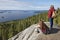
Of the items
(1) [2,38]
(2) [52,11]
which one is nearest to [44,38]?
(2) [52,11]

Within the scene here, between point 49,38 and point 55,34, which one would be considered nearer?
point 49,38

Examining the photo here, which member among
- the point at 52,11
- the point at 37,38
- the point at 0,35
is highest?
the point at 52,11

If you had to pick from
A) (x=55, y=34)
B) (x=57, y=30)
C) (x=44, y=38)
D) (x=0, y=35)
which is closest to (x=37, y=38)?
(x=44, y=38)

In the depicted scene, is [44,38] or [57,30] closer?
[44,38]

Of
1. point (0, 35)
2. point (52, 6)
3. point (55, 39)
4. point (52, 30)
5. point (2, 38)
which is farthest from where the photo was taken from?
point (0, 35)

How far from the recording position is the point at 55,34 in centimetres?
1658

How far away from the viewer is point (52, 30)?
58.2ft

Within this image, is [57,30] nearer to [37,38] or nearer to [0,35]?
[37,38]

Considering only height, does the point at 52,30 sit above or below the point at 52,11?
below

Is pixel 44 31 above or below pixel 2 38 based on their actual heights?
above

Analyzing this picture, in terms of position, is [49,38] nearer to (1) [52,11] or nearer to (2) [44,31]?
(2) [44,31]

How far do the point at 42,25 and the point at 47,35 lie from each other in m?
1.00

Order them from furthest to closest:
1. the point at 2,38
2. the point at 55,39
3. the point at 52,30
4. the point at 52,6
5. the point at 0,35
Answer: the point at 0,35 → the point at 2,38 → the point at 52,30 → the point at 52,6 → the point at 55,39

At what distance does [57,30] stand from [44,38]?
2.80m
